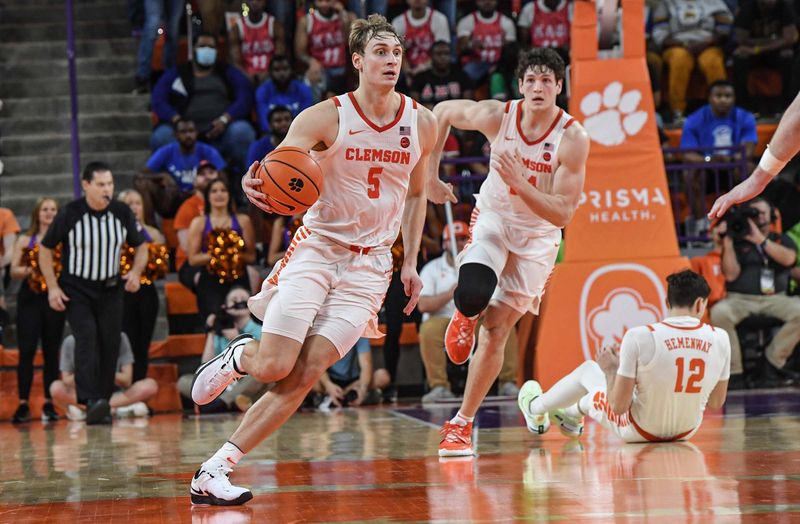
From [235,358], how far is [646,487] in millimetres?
1792

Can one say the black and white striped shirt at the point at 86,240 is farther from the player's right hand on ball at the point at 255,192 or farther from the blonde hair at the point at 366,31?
the player's right hand on ball at the point at 255,192

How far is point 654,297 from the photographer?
957 cm

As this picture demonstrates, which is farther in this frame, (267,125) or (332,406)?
(267,125)

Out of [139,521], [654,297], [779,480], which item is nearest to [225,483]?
[139,521]

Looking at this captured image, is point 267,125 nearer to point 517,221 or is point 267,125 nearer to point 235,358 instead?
point 517,221

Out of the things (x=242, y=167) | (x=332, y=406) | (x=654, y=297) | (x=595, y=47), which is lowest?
(x=332, y=406)

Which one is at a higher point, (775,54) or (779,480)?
(775,54)

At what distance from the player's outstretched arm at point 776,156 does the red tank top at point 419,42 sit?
9.38 meters

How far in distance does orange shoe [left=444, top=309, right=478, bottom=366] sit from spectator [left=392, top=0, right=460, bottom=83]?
7219 millimetres

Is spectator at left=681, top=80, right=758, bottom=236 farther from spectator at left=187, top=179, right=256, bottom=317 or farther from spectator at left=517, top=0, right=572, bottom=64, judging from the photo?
spectator at left=187, top=179, right=256, bottom=317

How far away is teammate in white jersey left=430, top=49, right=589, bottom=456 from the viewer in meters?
6.30

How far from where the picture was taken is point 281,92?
12.9m

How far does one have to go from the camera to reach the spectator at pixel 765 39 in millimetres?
13484

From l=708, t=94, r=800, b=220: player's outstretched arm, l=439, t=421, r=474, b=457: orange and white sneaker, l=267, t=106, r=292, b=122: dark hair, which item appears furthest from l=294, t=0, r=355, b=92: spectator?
l=708, t=94, r=800, b=220: player's outstretched arm
